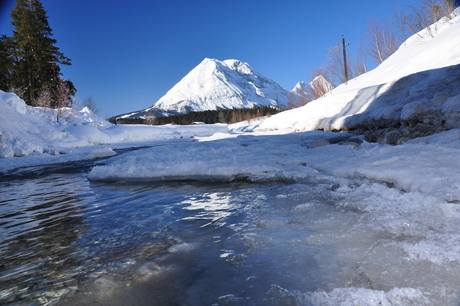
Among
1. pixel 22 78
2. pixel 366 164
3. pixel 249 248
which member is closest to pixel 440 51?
pixel 366 164

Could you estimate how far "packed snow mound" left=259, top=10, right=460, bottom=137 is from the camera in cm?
547

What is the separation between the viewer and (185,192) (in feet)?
12.2

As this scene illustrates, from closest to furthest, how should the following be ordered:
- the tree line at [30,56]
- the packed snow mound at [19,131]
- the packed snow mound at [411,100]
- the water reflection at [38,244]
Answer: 1. the water reflection at [38,244]
2. the packed snow mound at [411,100]
3. the packed snow mound at [19,131]
4. the tree line at [30,56]

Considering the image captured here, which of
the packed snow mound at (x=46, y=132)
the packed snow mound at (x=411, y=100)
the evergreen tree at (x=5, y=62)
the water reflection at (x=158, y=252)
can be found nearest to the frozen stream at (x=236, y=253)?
the water reflection at (x=158, y=252)

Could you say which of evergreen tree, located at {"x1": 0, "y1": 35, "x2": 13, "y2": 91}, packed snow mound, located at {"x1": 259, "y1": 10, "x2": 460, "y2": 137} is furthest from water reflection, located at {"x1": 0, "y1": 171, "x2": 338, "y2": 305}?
evergreen tree, located at {"x1": 0, "y1": 35, "x2": 13, "y2": 91}

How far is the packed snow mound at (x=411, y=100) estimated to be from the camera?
547 centimetres

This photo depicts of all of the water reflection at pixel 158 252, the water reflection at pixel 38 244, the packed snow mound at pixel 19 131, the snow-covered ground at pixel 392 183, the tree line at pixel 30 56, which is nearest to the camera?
the snow-covered ground at pixel 392 183

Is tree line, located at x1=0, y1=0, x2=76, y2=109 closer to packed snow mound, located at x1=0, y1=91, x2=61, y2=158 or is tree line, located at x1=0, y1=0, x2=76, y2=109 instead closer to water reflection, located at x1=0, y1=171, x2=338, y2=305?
packed snow mound, located at x1=0, y1=91, x2=61, y2=158

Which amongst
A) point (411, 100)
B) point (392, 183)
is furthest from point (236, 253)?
point (411, 100)

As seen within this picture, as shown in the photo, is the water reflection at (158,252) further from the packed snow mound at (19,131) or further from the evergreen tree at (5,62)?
the evergreen tree at (5,62)

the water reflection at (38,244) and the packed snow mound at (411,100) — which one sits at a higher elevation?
the packed snow mound at (411,100)

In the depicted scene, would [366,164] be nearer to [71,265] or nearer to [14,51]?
[71,265]

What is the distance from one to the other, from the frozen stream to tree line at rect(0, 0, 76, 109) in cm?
2757

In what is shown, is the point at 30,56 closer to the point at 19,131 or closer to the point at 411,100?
the point at 19,131
